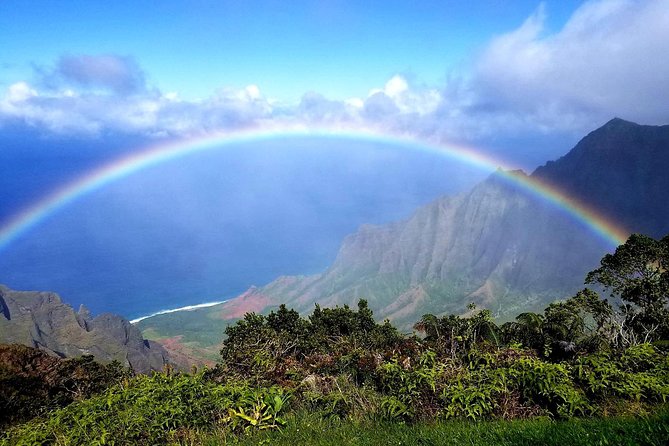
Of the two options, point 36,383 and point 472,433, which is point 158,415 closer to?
point 472,433

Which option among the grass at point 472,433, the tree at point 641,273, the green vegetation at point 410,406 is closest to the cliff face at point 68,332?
the tree at point 641,273

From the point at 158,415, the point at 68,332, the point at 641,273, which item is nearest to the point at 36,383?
the point at 158,415

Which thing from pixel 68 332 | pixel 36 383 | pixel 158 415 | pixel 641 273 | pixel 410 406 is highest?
pixel 158 415

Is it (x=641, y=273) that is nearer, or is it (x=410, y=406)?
(x=410, y=406)

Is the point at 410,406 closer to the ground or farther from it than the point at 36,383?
farther from it

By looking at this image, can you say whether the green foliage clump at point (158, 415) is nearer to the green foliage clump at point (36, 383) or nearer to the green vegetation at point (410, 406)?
the green vegetation at point (410, 406)

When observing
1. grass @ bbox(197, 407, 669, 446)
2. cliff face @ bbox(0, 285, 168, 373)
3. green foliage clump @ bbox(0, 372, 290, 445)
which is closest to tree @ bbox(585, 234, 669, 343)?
grass @ bbox(197, 407, 669, 446)

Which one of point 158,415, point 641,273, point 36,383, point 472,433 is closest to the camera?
point 472,433
